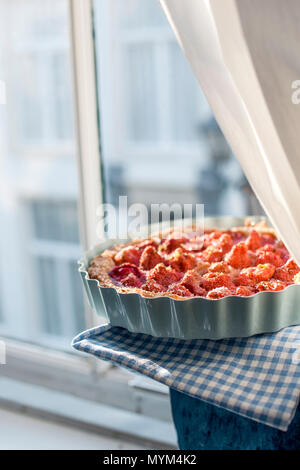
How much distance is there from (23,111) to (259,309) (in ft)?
9.44

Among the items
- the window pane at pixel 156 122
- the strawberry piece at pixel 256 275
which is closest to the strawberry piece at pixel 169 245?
the strawberry piece at pixel 256 275

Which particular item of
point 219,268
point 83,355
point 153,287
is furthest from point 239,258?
point 83,355

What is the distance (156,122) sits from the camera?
3.56 meters

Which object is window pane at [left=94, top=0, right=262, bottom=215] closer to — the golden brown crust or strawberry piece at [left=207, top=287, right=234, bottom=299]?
the golden brown crust

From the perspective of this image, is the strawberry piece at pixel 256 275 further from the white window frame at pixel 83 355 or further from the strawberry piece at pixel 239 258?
the white window frame at pixel 83 355

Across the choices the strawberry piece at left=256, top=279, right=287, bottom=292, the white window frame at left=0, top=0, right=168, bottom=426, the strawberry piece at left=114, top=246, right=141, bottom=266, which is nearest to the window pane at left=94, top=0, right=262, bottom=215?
the white window frame at left=0, top=0, right=168, bottom=426

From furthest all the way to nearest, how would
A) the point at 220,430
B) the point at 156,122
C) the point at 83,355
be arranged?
the point at 156,122
the point at 83,355
the point at 220,430

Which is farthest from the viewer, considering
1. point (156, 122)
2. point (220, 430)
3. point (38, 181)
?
point (156, 122)

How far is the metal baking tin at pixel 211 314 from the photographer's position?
23.1 inches

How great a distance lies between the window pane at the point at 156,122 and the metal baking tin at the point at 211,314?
92.6 inches

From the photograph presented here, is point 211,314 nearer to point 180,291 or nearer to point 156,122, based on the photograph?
point 180,291

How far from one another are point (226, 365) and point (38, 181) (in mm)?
2797
